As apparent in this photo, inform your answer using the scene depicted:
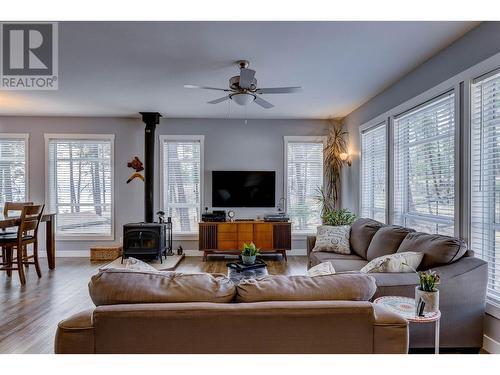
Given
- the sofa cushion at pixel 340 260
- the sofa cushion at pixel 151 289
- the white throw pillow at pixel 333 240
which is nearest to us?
the sofa cushion at pixel 151 289

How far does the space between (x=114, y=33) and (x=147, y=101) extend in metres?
2.20

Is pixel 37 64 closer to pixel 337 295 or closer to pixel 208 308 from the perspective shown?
pixel 208 308

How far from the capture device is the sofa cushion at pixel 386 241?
3.14 m

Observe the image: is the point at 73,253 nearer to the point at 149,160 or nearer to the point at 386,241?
the point at 149,160

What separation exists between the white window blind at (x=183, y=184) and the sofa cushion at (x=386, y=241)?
11.6 feet

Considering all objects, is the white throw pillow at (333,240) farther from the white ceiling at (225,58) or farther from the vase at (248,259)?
the white ceiling at (225,58)

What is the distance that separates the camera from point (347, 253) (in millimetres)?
3914

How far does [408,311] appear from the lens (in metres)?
1.78

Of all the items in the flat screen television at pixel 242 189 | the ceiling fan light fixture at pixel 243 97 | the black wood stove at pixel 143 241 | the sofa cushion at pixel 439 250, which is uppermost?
the ceiling fan light fixture at pixel 243 97

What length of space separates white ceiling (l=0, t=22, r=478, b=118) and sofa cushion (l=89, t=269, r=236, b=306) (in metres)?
2.09

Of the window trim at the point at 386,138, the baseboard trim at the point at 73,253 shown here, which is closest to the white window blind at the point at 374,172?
the window trim at the point at 386,138

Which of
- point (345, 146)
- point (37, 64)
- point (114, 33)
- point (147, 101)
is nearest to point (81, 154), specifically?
point (147, 101)

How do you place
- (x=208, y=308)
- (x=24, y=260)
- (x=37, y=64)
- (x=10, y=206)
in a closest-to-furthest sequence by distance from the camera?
(x=208, y=308) → (x=37, y=64) → (x=24, y=260) → (x=10, y=206)

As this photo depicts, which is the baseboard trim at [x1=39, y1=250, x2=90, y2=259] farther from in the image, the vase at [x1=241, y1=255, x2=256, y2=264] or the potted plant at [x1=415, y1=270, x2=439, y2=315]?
the potted plant at [x1=415, y1=270, x2=439, y2=315]
